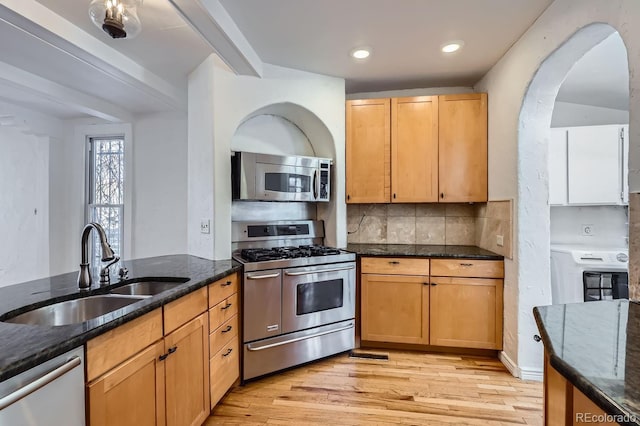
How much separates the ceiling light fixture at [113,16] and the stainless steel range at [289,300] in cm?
154

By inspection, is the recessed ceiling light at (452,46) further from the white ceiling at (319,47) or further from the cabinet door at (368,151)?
the cabinet door at (368,151)

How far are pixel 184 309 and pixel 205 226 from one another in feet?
3.35

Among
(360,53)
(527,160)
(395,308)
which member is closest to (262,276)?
(395,308)

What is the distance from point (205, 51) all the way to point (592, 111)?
12.5 ft

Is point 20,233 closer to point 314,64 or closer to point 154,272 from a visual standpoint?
point 154,272

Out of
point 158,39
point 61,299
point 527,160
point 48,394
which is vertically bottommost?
point 48,394

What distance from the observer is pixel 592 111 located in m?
3.20

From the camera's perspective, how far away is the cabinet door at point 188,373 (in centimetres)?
147

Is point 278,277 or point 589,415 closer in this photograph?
point 589,415

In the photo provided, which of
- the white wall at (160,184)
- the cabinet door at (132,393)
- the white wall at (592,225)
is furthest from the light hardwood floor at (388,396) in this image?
the white wall at (160,184)

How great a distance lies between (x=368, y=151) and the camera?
3.04 meters

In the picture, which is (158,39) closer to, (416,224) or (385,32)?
(385,32)

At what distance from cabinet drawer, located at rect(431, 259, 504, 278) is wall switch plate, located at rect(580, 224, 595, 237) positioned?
1.24m

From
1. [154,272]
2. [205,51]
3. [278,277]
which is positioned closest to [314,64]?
[205,51]
